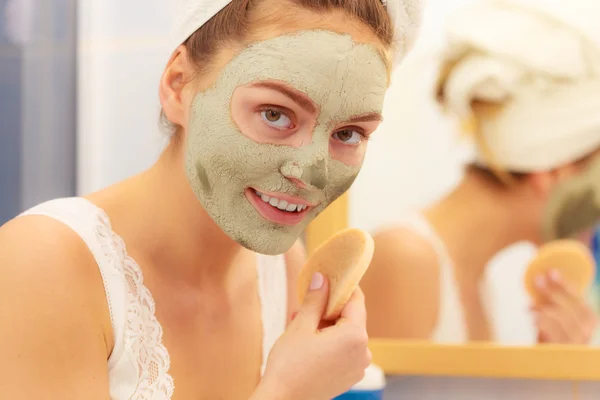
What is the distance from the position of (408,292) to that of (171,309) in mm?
506

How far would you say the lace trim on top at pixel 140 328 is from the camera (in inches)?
24.5

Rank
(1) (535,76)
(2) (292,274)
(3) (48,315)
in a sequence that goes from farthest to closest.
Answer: (1) (535,76) < (2) (292,274) < (3) (48,315)

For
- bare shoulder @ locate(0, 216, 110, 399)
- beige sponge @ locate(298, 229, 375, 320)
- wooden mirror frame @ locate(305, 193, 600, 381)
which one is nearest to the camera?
bare shoulder @ locate(0, 216, 110, 399)

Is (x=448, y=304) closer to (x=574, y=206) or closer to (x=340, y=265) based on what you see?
(x=574, y=206)

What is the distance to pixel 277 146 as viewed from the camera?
58cm

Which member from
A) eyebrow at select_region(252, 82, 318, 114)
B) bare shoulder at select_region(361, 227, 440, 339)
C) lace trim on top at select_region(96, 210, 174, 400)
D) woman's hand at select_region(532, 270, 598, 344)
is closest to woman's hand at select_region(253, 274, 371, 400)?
lace trim on top at select_region(96, 210, 174, 400)

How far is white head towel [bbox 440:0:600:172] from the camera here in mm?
1063

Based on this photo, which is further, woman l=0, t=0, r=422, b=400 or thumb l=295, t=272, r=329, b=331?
thumb l=295, t=272, r=329, b=331

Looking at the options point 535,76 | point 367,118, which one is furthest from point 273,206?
point 535,76

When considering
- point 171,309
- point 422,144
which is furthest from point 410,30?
point 422,144

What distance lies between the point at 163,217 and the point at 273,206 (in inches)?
5.6

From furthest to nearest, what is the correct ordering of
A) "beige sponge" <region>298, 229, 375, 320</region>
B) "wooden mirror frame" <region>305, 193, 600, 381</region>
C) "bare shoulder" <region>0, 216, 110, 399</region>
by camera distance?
"wooden mirror frame" <region>305, 193, 600, 381</region>, "beige sponge" <region>298, 229, 375, 320</region>, "bare shoulder" <region>0, 216, 110, 399</region>

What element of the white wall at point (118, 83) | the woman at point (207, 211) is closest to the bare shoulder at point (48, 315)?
the woman at point (207, 211)

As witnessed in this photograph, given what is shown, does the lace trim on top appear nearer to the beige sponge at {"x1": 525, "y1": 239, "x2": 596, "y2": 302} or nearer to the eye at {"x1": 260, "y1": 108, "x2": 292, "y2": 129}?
the eye at {"x1": 260, "y1": 108, "x2": 292, "y2": 129}
